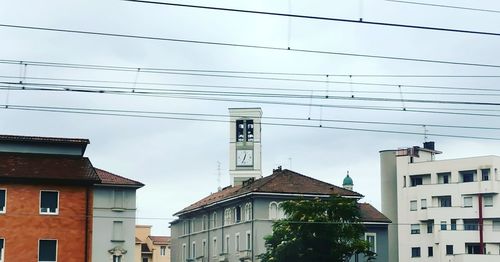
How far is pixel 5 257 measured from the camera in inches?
2520

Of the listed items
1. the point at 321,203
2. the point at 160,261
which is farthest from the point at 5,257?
the point at 160,261

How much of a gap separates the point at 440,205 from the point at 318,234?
47.8m

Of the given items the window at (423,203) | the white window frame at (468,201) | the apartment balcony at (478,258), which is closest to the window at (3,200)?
the apartment balcony at (478,258)

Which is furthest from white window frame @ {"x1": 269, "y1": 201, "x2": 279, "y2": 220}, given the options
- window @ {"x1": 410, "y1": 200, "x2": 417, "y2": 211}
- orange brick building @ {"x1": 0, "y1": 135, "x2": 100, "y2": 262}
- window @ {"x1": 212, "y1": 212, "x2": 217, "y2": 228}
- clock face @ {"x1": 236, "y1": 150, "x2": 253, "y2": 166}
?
window @ {"x1": 410, "y1": 200, "x2": 417, "y2": 211}

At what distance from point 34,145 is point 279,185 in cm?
3159

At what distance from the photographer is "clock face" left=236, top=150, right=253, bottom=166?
106000 mm

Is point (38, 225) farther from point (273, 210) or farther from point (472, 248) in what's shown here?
point (472, 248)

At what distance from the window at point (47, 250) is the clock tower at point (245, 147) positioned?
41887 millimetres

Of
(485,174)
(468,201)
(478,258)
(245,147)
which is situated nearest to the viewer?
(245,147)

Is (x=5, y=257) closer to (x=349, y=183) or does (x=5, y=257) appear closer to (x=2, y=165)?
(x=2, y=165)

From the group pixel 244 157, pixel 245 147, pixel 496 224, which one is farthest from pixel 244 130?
pixel 496 224

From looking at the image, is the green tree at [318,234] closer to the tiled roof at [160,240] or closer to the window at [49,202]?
the window at [49,202]

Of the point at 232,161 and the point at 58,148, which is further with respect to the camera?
the point at 232,161

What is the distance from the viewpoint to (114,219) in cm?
8219
